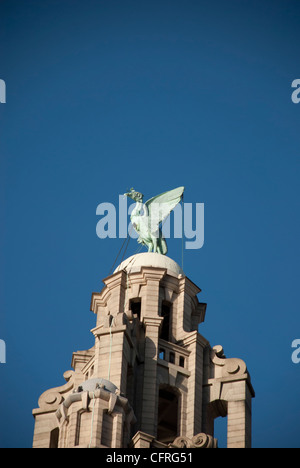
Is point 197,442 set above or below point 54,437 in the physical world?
below

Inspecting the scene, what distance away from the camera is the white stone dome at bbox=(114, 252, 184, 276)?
102 metres

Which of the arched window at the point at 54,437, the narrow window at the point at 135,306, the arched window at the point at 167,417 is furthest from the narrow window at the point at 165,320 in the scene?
the arched window at the point at 54,437

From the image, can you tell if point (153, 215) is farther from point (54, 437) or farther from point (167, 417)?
point (54, 437)

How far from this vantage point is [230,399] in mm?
95938

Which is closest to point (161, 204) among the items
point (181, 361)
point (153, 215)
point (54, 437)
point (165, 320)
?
point (153, 215)

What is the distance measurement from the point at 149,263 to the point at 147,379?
31.7 feet

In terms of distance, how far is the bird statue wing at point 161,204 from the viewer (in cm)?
10638

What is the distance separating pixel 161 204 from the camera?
107 meters

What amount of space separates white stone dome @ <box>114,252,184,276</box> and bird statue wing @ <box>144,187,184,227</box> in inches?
145

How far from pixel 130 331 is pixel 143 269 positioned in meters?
6.91

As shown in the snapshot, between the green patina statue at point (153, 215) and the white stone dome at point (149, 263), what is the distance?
1641 mm

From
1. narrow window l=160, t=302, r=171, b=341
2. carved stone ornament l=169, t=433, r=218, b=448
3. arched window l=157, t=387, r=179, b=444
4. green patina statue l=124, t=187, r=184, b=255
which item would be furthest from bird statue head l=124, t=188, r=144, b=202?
carved stone ornament l=169, t=433, r=218, b=448
